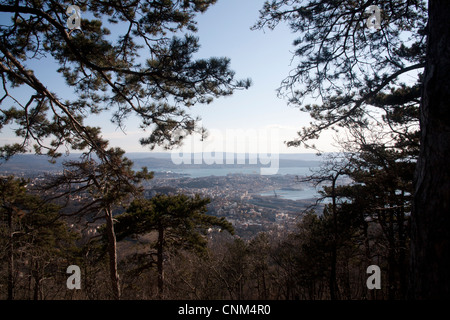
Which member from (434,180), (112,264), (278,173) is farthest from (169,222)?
(278,173)

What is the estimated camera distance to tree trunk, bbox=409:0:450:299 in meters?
1.25

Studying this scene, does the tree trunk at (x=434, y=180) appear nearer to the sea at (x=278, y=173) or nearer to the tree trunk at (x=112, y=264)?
the tree trunk at (x=112, y=264)

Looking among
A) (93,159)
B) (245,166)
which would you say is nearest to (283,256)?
(93,159)

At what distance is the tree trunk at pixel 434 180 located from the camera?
1253mm

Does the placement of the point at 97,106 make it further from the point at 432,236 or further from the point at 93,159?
the point at 432,236

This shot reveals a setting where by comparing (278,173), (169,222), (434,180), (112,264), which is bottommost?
(112,264)

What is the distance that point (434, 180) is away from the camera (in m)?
1.32

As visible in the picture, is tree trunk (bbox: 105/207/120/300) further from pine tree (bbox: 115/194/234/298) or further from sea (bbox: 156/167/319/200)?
sea (bbox: 156/167/319/200)

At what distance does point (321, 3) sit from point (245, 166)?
5256 centimetres

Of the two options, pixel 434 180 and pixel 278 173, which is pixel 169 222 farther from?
pixel 278 173

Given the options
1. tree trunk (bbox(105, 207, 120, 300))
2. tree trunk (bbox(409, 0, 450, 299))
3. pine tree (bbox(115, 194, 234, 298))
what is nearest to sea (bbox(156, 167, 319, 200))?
pine tree (bbox(115, 194, 234, 298))

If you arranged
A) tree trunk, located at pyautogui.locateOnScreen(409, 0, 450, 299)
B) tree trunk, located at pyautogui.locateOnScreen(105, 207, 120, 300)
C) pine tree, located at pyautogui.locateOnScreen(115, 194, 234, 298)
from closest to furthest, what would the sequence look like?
tree trunk, located at pyautogui.locateOnScreen(409, 0, 450, 299) < tree trunk, located at pyautogui.locateOnScreen(105, 207, 120, 300) < pine tree, located at pyautogui.locateOnScreen(115, 194, 234, 298)

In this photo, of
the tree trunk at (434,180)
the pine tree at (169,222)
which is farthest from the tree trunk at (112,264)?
the tree trunk at (434,180)
